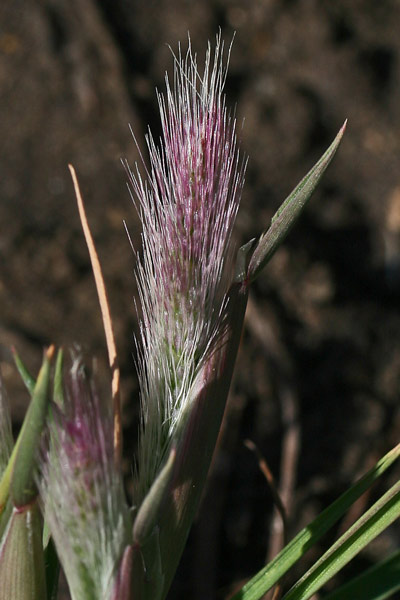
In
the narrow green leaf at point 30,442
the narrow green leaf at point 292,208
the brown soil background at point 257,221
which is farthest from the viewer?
the brown soil background at point 257,221

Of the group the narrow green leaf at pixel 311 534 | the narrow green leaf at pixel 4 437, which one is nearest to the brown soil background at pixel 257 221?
the narrow green leaf at pixel 311 534

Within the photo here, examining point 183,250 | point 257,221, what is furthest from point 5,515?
point 257,221

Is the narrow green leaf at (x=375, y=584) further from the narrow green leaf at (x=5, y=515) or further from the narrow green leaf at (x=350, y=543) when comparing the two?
the narrow green leaf at (x=5, y=515)

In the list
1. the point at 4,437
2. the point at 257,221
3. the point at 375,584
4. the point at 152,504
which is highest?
the point at 257,221

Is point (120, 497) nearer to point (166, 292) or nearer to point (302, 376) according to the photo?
point (166, 292)

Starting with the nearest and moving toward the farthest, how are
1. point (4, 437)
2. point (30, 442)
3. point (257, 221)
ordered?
point (30, 442) → point (4, 437) → point (257, 221)

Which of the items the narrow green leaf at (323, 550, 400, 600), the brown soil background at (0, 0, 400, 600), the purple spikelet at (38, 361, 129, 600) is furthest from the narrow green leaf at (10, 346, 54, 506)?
the brown soil background at (0, 0, 400, 600)

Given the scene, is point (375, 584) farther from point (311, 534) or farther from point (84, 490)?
point (84, 490)
